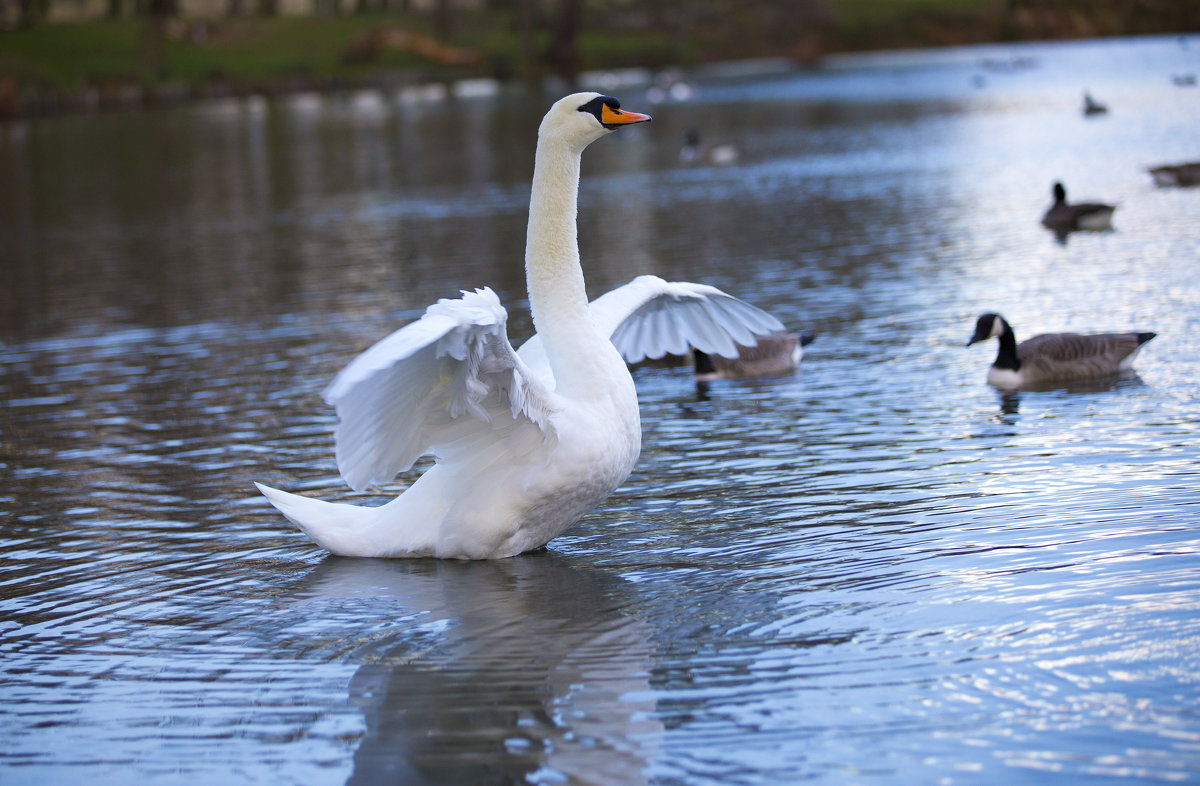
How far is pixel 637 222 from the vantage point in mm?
25312

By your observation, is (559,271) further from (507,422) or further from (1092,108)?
(1092,108)

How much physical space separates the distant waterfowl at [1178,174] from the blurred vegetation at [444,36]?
74.8 m

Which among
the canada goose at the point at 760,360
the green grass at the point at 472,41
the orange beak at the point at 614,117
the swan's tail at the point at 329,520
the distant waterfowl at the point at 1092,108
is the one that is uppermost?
the green grass at the point at 472,41

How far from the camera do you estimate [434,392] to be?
7.03m

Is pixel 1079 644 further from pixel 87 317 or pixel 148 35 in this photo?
pixel 148 35

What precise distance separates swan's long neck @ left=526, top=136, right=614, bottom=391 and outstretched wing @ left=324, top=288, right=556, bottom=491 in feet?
1.46

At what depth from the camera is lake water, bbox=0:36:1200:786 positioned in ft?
18.2

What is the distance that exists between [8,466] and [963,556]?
7.46 metres

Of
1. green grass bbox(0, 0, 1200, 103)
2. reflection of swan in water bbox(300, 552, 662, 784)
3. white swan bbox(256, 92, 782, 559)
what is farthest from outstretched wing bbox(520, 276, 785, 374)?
green grass bbox(0, 0, 1200, 103)

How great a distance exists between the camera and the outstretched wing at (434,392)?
20.4 feet

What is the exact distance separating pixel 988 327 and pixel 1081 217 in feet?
26.6

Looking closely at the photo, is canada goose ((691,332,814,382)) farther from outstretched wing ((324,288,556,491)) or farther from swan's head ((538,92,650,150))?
outstretched wing ((324,288,556,491))

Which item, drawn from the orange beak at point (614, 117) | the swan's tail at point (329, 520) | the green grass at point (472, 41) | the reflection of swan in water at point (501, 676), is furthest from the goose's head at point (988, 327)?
the green grass at point (472, 41)

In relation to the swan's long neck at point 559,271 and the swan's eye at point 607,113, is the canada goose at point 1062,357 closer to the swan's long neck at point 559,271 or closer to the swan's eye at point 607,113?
the swan's long neck at point 559,271
